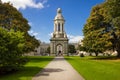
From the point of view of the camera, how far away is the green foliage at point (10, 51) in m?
21.1

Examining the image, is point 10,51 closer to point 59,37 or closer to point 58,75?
point 58,75

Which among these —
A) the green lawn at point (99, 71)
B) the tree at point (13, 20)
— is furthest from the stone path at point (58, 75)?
the tree at point (13, 20)

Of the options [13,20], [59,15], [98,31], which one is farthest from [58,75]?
[59,15]

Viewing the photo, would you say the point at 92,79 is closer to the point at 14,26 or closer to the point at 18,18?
the point at 14,26

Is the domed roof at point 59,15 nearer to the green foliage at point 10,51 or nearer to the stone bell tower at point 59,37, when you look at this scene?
the stone bell tower at point 59,37

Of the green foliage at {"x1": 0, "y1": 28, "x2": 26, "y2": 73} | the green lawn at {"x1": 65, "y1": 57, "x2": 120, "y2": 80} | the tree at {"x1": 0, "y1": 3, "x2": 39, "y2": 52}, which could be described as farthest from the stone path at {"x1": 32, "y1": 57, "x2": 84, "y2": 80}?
the tree at {"x1": 0, "y1": 3, "x2": 39, "y2": 52}

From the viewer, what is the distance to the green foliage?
2106 cm

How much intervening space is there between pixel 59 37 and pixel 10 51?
352 feet

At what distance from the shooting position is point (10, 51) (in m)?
22.1

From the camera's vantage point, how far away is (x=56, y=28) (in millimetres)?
132250

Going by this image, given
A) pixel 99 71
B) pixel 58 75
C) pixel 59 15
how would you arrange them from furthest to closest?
pixel 59 15
pixel 99 71
pixel 58 75

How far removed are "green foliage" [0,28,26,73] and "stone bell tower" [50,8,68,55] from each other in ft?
328

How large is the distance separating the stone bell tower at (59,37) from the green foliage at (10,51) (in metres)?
100

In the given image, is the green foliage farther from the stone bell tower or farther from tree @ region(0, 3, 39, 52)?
the stone bell tower
